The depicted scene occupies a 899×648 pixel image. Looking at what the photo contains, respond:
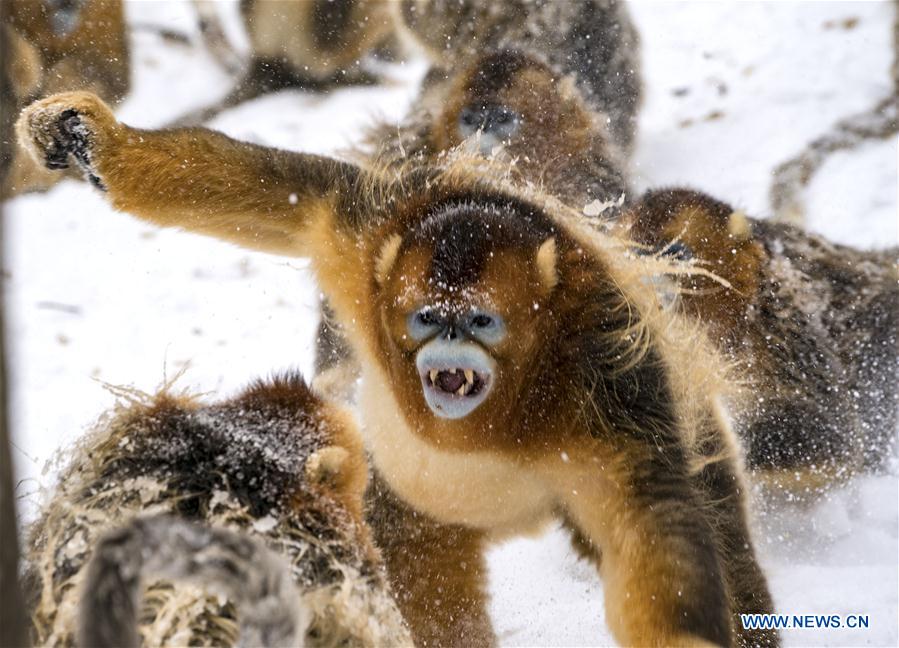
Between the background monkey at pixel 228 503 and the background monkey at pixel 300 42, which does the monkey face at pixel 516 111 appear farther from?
the background monkey at pixel 228 503

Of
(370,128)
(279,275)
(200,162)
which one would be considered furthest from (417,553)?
(370,128)

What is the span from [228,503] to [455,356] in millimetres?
992

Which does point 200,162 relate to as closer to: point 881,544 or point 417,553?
point 417,553

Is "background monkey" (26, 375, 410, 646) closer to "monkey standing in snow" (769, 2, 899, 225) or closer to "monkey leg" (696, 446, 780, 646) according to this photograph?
"monkey leg" (696, 446, 780, 646)

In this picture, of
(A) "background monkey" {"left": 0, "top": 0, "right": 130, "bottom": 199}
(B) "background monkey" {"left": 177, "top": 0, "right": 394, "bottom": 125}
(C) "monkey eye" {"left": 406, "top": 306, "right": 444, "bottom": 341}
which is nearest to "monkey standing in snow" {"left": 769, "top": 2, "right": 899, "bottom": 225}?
(B) "background monkey" {"left": 177, "top": 0, "right": 394, "bottom": 125}

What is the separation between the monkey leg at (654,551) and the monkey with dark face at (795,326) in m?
1.85

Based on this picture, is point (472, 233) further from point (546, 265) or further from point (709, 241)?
point (709, 241)

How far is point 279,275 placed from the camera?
Result: 7.07m

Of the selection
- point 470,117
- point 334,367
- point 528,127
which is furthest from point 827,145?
point 334,367

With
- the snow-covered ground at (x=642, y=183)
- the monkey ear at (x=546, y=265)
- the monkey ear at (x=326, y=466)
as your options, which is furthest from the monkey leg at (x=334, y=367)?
the monkey ear at (x=326, y=466)

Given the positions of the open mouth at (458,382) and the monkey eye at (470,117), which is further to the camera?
the monkey eye at (470,117)

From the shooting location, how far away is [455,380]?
391 cm

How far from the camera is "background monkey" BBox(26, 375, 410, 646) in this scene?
9.50 feet

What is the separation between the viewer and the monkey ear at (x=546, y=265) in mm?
3953
